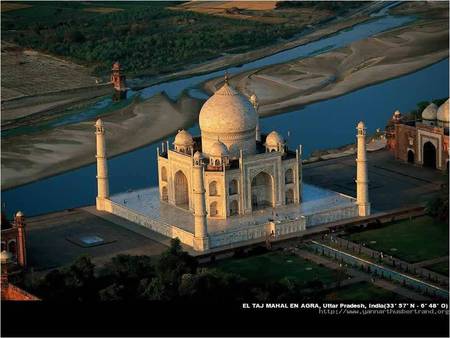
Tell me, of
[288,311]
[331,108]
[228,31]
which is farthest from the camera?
[228,31]

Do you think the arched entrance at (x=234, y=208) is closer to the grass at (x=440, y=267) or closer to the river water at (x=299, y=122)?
the grass at (x=440, y=267)

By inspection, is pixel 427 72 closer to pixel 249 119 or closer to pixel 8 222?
pixel 249 119

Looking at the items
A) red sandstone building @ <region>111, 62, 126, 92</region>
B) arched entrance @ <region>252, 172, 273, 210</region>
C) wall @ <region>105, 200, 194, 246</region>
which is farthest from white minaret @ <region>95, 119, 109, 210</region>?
red sandstone building @ <region>111, 62, 126, 92</region>

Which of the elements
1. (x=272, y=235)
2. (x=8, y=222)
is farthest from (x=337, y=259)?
(x=8, y=222)

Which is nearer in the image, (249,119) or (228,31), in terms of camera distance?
(249,119)

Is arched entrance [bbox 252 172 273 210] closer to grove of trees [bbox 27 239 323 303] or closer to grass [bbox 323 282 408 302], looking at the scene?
grove of trees [bbox 27 239 323 303]

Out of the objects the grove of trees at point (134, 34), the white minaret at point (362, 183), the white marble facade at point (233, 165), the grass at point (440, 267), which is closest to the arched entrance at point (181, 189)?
the white marble facade at point (233, 165)
